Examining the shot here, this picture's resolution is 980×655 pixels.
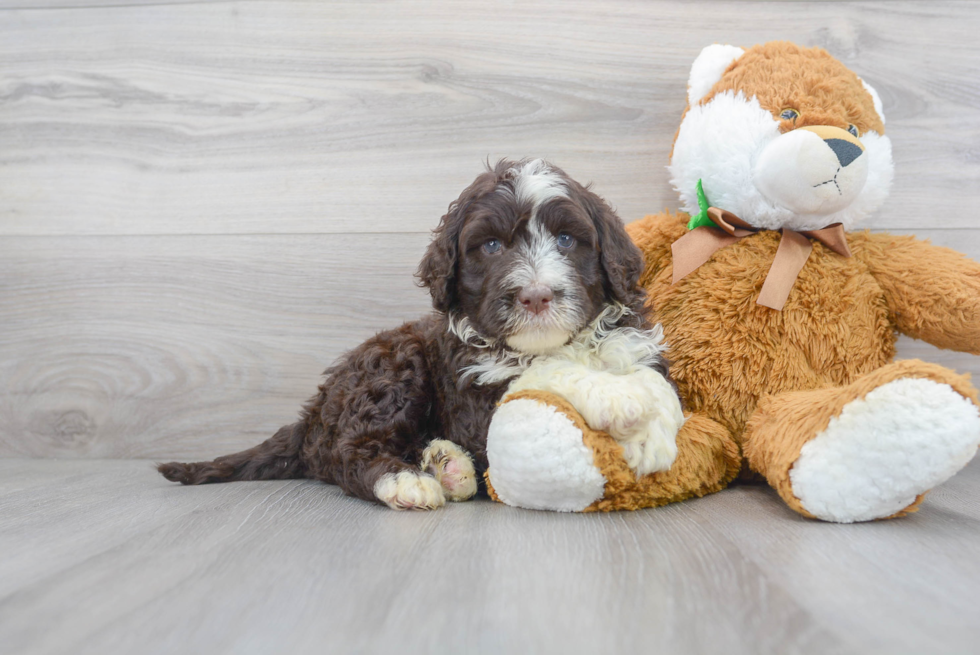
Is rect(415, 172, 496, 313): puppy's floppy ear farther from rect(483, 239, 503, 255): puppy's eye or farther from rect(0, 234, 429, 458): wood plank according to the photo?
rect(0, 234, 429, 458): wood plank

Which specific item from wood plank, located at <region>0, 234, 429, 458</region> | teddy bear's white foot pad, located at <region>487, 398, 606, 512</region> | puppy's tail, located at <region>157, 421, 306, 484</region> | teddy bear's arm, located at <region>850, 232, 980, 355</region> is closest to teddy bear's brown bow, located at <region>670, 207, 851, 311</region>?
teddy bear's arm, located at <region>850, 232, 980, 355</region>

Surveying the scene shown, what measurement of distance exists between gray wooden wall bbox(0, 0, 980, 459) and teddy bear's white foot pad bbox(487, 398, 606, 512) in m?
1.04

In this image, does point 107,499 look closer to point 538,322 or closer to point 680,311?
point 538,322

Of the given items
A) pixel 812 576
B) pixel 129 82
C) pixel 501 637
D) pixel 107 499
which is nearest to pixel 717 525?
pixel 812 576

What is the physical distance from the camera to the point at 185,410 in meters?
2.49

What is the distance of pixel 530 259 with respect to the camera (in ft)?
4.96

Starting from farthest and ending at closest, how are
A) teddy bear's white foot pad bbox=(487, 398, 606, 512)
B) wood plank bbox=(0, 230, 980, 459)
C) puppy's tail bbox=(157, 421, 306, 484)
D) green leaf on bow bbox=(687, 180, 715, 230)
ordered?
wood plank bbox=(0, 230, 980, 459), puppy's tail bbox=(157, 421, 306, 484), green leaf on bow bbox=(687, 180, 715, 230), teddy bear's white foot pad bbox=(487, 398, 606, 512)

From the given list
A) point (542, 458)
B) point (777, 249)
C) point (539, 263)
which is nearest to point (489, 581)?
point (542, 458)

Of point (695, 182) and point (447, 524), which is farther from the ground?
point (695, 182)

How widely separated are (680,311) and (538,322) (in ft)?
1.76

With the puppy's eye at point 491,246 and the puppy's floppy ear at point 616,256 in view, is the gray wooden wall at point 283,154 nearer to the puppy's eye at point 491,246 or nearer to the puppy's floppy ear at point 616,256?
the puppy's floppy ear at point 616,256

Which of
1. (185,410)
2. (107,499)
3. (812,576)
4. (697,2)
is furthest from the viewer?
(185,410)

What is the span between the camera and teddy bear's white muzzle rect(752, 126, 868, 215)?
1.69 metres

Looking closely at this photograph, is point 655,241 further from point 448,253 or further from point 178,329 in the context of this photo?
point 178,329
